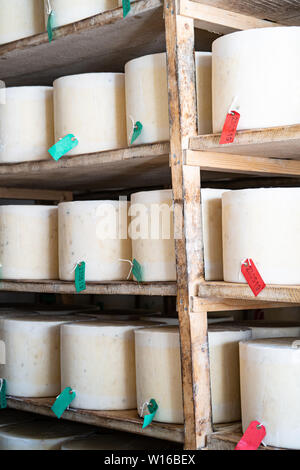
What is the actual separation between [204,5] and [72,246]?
2.70ft

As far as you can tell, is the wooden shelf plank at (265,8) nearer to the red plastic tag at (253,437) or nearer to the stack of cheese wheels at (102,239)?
the stack of cheese wheels at (102,239)

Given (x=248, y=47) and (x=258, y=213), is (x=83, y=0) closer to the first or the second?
(x=248, y=47)

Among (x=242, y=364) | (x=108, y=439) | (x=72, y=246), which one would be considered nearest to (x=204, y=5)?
(x=72, y=246)

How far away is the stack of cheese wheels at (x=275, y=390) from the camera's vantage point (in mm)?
1597

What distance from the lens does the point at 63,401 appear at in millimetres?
2094

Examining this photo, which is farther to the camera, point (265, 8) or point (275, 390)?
point (265, 8)

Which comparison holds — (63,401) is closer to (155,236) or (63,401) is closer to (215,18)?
(155,236)

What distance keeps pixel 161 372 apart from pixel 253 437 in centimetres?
34

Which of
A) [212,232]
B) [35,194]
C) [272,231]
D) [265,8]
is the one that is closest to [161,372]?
[212,232]

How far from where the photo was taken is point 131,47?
2205mm

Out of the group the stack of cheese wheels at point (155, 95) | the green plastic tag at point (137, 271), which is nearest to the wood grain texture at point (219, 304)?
the green plastic tag at point (137, 271)

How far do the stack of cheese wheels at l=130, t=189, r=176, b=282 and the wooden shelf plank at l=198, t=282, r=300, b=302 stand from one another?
187 millimetres

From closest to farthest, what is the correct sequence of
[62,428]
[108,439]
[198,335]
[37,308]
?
[198,335], [108,439], [62,428], [37,308]
